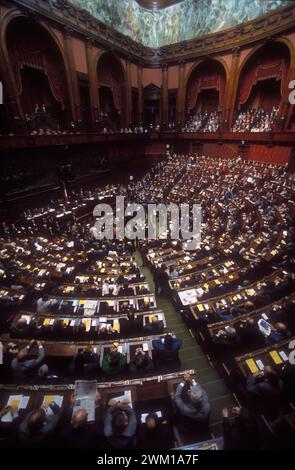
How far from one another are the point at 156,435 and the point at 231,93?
23.5 metres

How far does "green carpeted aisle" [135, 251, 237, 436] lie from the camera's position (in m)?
5.13

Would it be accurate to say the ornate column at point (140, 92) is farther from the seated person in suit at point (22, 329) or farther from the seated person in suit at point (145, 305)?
the seated person in suit at point (22, 329)

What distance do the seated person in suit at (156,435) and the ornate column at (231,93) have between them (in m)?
21.7

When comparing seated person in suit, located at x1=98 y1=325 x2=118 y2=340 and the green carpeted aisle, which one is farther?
seated person in suit, located at x1=98 y1=325 x2=118 y2=340

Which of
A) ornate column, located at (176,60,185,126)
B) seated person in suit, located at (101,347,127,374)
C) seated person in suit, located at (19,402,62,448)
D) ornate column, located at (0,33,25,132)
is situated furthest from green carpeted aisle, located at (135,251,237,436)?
ornate column, located at (176,60,185,126)

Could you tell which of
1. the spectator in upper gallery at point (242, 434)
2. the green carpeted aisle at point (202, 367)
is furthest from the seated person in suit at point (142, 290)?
the spectator in upper gallery at point (242, 434)

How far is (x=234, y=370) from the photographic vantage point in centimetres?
500

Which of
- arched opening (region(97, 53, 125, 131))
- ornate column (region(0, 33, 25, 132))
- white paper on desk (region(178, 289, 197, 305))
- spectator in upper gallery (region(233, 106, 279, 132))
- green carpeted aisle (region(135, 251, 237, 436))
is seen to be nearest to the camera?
green carpeted aisle (region(135, 251, 237, 436))

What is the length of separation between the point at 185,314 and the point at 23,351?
428 centimetres

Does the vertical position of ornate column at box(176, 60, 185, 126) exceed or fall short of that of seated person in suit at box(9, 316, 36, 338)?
it exceeds it

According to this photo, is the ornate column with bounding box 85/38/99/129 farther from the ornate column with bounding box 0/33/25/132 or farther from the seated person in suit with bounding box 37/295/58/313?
the seated person in suit with bounding box 37/295/58/313

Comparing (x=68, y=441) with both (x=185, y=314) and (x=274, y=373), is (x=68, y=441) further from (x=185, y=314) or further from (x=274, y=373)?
(x=185, y=314)

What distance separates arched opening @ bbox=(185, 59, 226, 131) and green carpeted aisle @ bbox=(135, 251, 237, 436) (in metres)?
19.0

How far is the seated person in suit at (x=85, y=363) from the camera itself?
513cm
